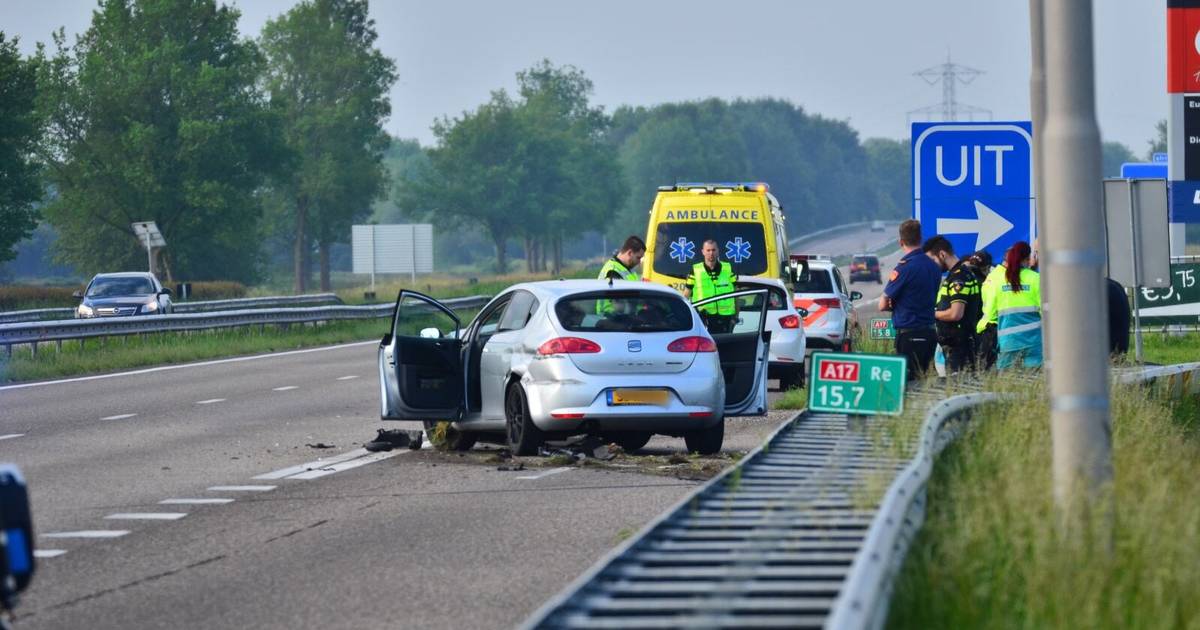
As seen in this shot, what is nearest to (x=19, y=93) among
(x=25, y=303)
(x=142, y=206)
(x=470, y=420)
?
(x=25, y=303)

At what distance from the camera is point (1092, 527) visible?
7.00m

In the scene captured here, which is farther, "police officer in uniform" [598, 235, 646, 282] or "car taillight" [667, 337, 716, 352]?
"police officer in uniform" [598, 235, 646, 282]

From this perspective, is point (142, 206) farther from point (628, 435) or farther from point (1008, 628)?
point (1008, 628)

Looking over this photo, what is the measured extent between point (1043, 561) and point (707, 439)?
8621mm

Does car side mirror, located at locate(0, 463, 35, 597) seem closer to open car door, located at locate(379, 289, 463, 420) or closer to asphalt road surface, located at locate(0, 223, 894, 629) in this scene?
asphalt road surface, located at locate(0, 223, 894, 629)

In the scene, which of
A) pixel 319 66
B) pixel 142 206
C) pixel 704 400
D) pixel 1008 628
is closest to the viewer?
pixel 1008 628

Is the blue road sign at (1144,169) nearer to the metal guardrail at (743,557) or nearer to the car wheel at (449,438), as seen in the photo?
the car wheel at (449,438)

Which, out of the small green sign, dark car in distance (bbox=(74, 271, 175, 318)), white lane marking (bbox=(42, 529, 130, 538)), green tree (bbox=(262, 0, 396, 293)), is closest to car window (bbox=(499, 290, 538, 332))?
white lane marking (bbox=(42, 529, 130, 538))

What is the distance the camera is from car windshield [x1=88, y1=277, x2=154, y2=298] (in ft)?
128

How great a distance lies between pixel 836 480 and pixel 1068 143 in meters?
1.86

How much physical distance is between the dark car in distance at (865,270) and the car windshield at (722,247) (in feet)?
236

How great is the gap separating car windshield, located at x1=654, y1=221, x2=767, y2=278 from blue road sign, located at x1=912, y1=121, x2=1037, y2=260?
8.72 metres

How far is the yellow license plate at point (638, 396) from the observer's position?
14.6 meters

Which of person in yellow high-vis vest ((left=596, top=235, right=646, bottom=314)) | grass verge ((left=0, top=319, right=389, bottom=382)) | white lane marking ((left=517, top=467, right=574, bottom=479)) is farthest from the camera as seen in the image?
grass verge ((left=0, top=319, right=389, bottom=382))
